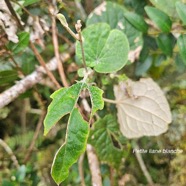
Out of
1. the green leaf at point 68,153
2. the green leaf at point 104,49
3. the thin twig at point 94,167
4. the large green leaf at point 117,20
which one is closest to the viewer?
the green leaf at point 68,153

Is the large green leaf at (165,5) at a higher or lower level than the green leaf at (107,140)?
higher

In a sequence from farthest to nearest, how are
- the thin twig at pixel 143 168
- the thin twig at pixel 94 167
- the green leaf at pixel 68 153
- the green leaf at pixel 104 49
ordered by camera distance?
the thin twig at pixel 143 168
the thin twig at pixel 94 167
the green leaf at pixel 104 49
the green leaf at pixel 68 153

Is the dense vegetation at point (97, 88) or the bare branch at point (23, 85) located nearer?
the dense vegetation at point (97, 88)

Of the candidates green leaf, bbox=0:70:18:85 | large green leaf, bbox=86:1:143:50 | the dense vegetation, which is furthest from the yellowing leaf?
green leaf, bbox=0:70:18:85

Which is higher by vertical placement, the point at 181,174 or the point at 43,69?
the point at 43,69

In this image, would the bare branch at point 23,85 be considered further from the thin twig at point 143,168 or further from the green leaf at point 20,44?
the thin twig at point 143,168

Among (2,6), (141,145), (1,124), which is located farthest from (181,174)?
(2,6)

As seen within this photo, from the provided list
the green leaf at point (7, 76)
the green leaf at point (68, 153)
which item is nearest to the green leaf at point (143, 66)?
the green leaf at point (7, 76)

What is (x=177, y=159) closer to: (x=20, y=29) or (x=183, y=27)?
(x=183, y=27)
